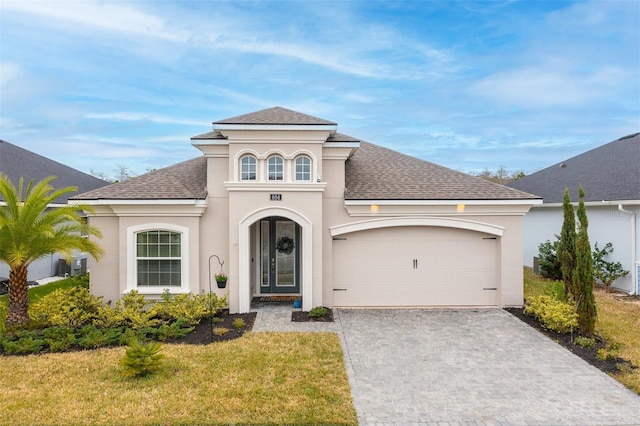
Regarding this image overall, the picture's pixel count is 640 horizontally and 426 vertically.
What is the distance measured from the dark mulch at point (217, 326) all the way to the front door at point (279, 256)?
185 centimetres

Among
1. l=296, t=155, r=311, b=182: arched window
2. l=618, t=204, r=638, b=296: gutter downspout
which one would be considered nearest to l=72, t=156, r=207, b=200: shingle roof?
l=296, t=155, r=311, b=182: arched window

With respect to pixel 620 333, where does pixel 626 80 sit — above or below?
above

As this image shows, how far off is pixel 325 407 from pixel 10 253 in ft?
26.6

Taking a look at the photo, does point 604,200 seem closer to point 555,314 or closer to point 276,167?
point 555,314

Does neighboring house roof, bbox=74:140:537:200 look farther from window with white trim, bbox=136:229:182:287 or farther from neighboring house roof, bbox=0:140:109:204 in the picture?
neighboring house roof, bbox=0:140:109:204

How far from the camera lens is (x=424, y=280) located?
1093 cm

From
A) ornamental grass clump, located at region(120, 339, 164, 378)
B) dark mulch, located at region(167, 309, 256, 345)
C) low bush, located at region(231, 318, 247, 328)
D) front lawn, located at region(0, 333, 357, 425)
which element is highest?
ornamental grass clump, located at region(120, 339, 164, 378)

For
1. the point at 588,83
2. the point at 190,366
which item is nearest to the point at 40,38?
the point at 190,366

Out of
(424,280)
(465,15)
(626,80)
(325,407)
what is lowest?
(325,407)

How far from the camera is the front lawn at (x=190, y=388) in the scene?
5.12m

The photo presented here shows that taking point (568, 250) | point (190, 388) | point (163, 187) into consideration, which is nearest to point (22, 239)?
point (163, 187)

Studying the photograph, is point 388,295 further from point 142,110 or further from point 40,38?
point 142,110

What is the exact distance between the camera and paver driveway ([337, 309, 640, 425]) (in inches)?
205

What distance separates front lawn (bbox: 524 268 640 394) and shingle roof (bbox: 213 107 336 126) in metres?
8.33
